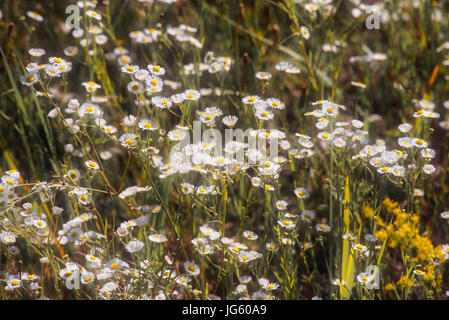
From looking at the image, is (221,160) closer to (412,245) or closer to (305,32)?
(412,245)

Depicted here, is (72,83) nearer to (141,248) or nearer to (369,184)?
(141,248)

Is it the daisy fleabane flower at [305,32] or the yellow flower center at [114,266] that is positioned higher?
the daisy fleabane flower at [305,32]

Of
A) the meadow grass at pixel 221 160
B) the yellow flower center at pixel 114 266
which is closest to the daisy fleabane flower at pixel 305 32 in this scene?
the meadow grass at pixel 221 160

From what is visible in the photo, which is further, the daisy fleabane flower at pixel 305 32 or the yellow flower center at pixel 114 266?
the daisy fleabane flower at pixel 305 32

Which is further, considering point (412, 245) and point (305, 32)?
point (305, 32)

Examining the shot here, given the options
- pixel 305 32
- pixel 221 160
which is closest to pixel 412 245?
pixel 221 160

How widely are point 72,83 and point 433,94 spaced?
1783 mm

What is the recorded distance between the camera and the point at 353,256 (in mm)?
1508

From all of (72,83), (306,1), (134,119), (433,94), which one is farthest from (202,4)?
(433,94)

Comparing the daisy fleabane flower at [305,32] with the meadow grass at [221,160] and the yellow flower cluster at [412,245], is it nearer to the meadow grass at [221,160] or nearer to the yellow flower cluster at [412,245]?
the meadow grass at [221,160]

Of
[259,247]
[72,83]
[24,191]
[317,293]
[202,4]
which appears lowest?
[317,293]

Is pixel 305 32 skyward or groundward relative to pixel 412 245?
skyward

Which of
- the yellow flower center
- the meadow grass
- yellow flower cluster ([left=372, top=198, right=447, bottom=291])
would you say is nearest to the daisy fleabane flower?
the meadow grass
